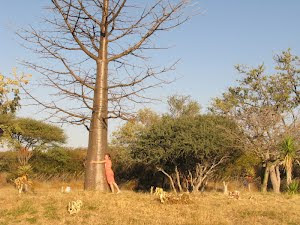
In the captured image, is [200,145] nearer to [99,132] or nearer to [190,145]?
[190,145]

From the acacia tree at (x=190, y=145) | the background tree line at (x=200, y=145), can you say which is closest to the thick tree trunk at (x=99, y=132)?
the background tree line at (x=200, y=145)

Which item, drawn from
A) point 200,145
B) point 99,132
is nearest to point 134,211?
point 99,132

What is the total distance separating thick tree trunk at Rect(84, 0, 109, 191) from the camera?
12.0 metres

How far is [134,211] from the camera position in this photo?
8914 millimetres

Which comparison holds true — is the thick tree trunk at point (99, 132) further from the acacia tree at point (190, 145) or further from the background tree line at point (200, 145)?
the acacia tree at point (190, 145)

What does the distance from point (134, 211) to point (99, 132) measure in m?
3.72

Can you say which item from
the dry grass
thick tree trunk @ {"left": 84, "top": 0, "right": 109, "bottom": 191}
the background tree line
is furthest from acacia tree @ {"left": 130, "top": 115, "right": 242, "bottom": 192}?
the dry grass

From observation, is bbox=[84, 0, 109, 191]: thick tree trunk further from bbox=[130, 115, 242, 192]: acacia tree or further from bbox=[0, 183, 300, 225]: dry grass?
bbox=[130, 115, 242, 192]: acacia tree

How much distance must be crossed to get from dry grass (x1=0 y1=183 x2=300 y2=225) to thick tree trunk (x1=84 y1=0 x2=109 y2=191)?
1.60 metres

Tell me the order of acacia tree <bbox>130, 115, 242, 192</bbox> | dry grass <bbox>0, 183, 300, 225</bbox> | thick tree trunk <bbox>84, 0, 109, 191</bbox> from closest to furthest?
dry grass <bbox>0, 183, 300, 225</bbox>
thick tree trunk <bbox>84, 0, 109, 191</bbox>
acacia tree <bbox>130, 115, 242, 192</bbox>

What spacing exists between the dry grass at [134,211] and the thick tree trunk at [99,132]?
63.0 inches

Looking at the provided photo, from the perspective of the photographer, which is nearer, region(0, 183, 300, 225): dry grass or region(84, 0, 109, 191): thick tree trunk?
region(0, 183, 300, 225): dry grass

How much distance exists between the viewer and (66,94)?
12508 millimetres

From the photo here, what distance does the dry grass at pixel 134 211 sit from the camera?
839 centimetres
